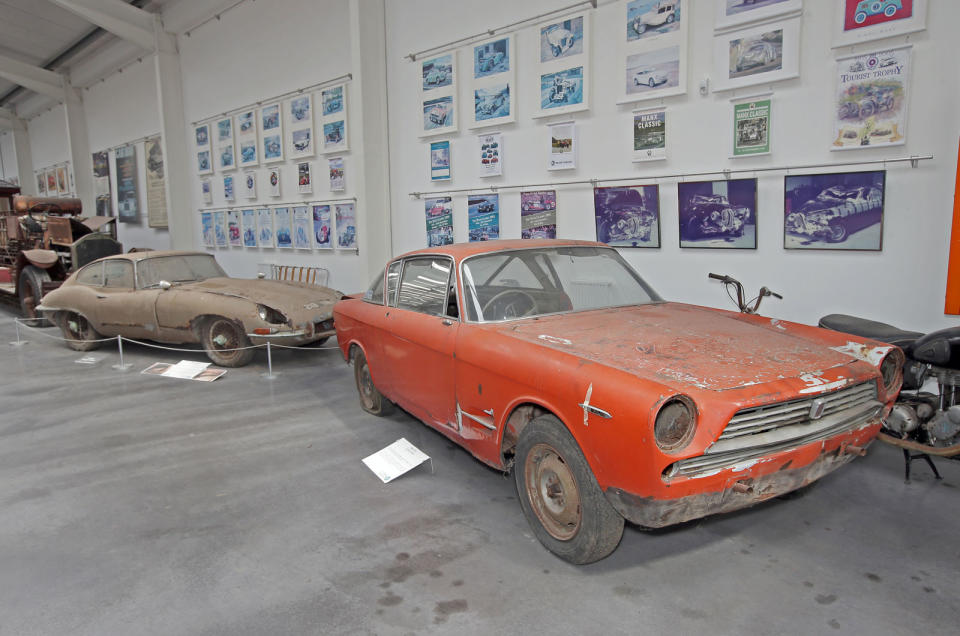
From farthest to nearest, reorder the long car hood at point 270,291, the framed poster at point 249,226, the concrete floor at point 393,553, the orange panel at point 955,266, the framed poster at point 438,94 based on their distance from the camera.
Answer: the framed poster at point 249,226, the framed poster at point 438,94, the long car hood at point 270,291, the orange panel at point 955,266, the concrete floor at point 393,553

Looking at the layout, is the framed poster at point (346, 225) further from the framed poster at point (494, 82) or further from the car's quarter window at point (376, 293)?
the car's quarter window at point (376, 293)

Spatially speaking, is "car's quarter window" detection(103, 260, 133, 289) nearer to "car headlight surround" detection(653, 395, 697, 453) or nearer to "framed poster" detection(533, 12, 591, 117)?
"framed poster" detection(533, 12, 591, 117)

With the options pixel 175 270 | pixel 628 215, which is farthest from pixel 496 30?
pixel 175 270

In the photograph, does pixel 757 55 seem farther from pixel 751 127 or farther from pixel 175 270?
pixel 175 270

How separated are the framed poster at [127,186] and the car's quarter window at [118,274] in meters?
9.35

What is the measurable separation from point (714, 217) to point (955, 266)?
1849 mm

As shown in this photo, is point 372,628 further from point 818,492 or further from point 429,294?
point 818,492

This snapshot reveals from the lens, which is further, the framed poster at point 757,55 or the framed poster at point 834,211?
the framed poster at point 757,55

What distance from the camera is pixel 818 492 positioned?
3229 millimetres

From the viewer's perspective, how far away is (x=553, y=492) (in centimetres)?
259

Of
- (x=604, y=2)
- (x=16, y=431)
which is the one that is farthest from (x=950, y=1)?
(x=16, y=431)

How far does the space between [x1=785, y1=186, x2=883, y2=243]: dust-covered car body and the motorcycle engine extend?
6.75 feet

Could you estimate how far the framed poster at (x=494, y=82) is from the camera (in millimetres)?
6719

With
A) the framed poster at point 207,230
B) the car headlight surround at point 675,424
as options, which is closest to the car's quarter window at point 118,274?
the framed poster at point 207,230
